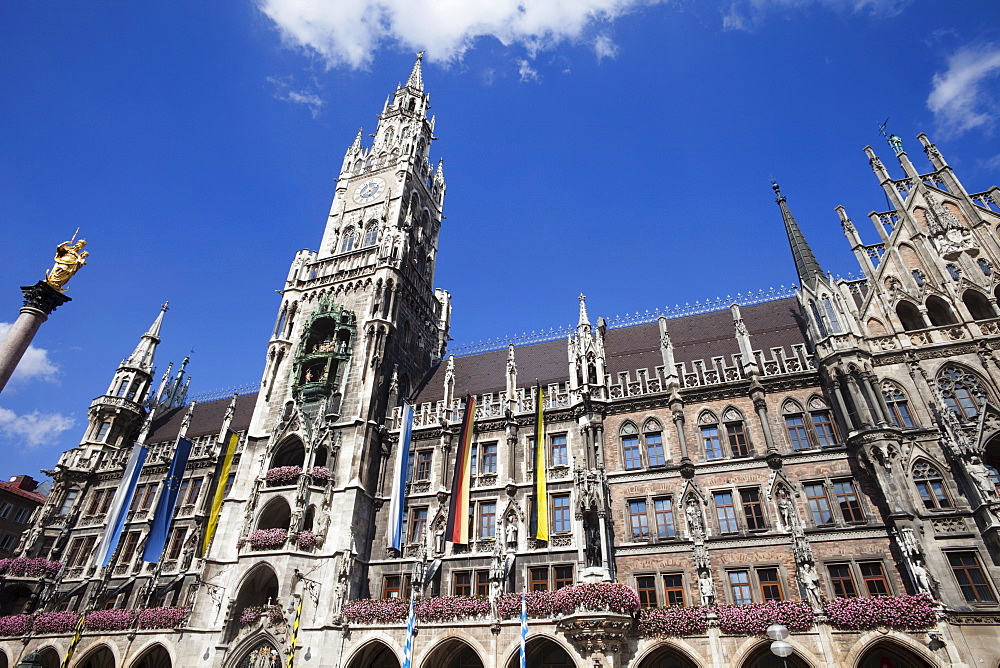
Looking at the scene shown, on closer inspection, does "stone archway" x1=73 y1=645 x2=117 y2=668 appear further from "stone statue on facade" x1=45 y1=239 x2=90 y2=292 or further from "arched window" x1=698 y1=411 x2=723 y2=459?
"arched window" x1=698 y1=411 x2=723 y2=459

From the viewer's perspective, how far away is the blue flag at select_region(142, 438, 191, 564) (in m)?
31.2

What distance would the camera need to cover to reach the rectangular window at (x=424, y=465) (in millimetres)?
30750

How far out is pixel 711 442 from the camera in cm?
2667

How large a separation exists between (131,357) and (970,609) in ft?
174

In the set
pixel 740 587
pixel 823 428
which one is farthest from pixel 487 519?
pixel 823 428

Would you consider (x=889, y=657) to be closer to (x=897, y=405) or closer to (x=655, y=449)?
(x=897, y=405)

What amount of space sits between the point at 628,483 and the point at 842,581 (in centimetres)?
898

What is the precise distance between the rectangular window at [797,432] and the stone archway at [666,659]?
10.1 meters

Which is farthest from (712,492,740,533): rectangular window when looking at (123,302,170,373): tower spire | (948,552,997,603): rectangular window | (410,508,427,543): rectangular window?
(123,302,170,373): tower spire

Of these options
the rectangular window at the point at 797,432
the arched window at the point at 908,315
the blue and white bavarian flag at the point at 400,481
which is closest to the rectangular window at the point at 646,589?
the rectangular window at the point at 797,432

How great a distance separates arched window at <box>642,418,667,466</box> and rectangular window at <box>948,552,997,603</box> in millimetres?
10982

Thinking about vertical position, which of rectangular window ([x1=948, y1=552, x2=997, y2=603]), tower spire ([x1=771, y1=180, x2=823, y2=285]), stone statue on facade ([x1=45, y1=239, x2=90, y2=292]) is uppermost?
tower spire ([x1=771, y1=180, x2=823, y2=285])

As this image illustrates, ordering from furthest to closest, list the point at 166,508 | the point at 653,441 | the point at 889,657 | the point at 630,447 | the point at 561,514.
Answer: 1. the point at 166,508
2. the point at 630,447
3. the point at 653,441
4. the point at 561,514
5. the point at 889,657

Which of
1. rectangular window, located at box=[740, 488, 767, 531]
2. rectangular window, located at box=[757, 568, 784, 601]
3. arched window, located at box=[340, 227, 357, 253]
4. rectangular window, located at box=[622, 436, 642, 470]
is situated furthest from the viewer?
arched window, located at box=[340, 227, 357, 253]
